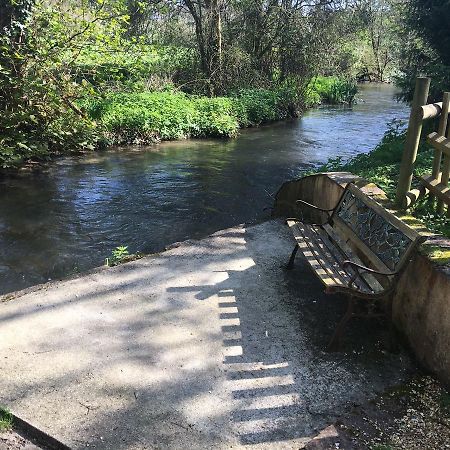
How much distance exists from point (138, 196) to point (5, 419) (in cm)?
736

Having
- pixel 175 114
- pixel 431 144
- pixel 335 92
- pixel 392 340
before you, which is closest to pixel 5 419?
pixel 392 340

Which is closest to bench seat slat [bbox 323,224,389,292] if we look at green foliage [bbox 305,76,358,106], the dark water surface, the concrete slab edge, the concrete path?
the concrete path

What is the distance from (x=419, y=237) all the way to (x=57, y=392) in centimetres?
311

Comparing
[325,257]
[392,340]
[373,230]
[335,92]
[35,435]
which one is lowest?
[35,435]

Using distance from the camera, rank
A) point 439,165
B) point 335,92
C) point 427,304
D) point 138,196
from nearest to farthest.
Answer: point 427,304, point 439,165, point 138,196, point 335,92

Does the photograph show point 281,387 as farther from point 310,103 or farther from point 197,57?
point 310,103

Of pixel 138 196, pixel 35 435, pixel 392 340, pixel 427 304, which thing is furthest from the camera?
pixel 138 196

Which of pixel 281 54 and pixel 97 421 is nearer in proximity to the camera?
pixel 97 421

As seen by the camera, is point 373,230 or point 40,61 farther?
point 40,61

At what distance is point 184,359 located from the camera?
13.2 feet

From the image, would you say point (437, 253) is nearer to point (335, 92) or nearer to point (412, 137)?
point (412, 137)

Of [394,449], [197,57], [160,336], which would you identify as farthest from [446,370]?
[197,57]

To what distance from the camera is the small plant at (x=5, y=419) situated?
322cm

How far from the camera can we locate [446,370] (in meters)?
3.67
